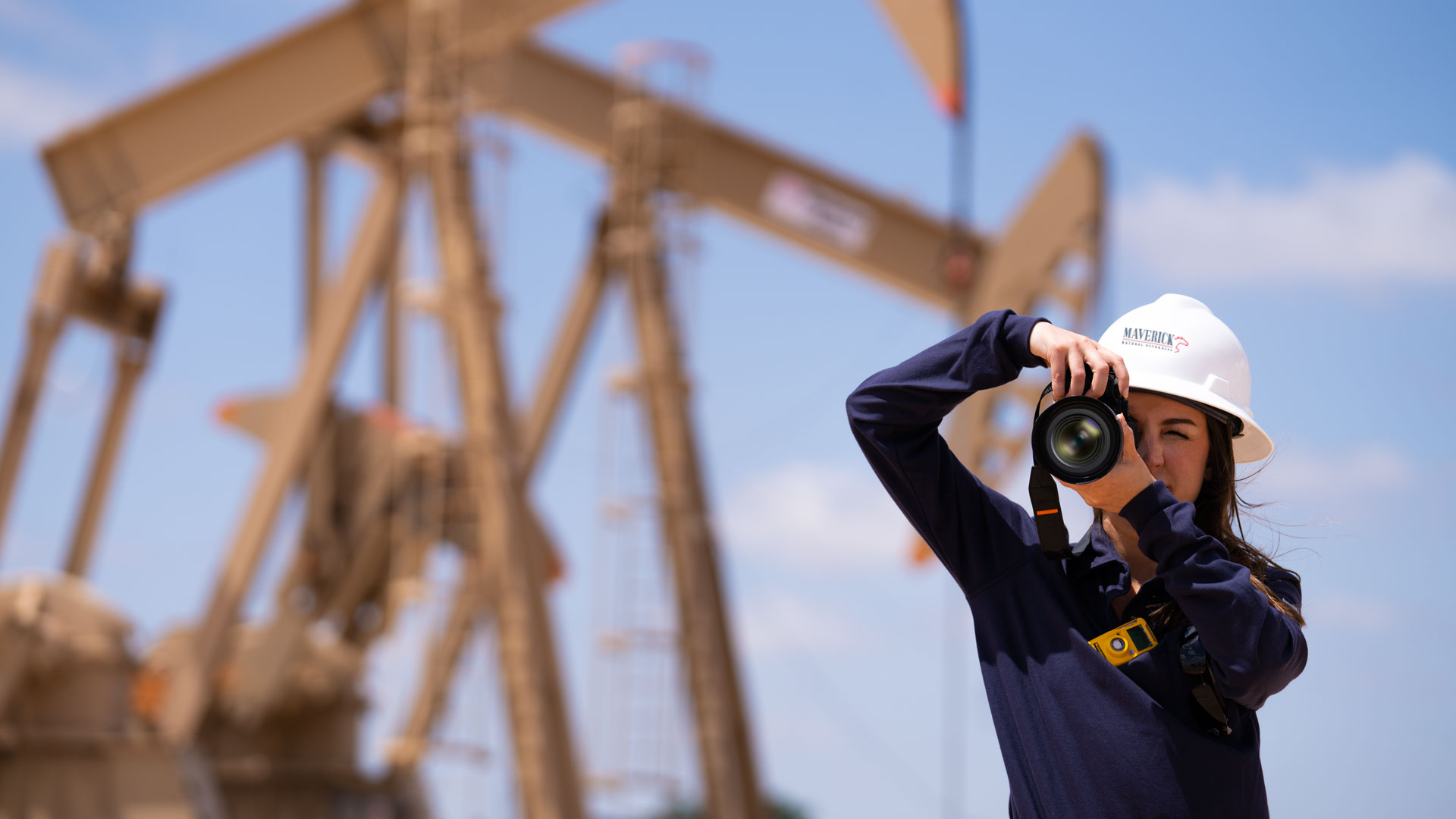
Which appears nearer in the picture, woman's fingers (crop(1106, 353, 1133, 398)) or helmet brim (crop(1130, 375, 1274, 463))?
woman's fingers (crop(1106, 353, 1133, 398))

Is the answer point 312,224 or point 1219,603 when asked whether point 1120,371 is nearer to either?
point 1219,603

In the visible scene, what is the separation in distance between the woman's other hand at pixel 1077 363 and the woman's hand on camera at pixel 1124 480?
0.01m

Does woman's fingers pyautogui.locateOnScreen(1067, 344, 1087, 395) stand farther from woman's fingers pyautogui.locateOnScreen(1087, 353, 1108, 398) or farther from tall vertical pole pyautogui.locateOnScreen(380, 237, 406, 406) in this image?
tall vertical pole pyautogui.locateOnScreen(380, 237, 406, 406)

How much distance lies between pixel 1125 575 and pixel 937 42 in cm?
1160

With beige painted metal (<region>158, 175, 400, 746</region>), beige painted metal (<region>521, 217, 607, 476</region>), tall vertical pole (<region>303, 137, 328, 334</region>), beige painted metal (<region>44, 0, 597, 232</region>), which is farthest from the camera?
tall vertical pole (<region>303, 137, 328, 334</region>)

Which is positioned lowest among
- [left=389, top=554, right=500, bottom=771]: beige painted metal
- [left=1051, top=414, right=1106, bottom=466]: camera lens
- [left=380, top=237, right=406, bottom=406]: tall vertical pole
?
[left=1051, top=414, right=1106, bottom=466]: camera lens

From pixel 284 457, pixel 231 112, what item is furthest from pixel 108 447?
pixel 231 112

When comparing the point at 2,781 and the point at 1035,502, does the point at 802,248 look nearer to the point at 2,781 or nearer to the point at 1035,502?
the point at 2,781

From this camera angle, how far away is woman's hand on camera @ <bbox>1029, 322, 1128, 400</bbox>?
189 cm

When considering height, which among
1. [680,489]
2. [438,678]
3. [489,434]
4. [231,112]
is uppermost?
[231,112]

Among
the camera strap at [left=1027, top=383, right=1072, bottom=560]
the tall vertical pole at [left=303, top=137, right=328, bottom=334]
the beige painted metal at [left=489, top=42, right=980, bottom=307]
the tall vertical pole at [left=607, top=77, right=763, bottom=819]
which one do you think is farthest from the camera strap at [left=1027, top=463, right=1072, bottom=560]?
the tall vertical pole at [left=303, top=137, right=328, bottom=334]

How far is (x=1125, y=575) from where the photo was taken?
2.02m

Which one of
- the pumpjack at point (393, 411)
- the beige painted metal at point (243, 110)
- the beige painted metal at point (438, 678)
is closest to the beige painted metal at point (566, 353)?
the pumpjack at point (393, 411)

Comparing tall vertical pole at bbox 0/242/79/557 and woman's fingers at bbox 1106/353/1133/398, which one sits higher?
tall vertical pole at bbox 0/242/79/557
